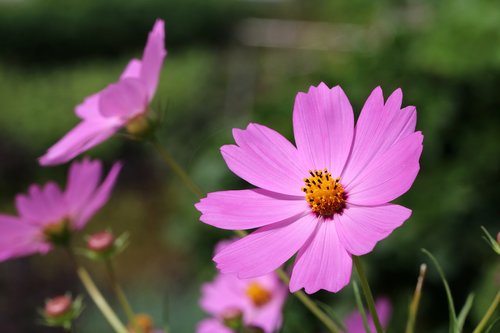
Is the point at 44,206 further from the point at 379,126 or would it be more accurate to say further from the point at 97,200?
the point at 379,126

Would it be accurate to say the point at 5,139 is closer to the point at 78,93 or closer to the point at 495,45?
the point at 78,93

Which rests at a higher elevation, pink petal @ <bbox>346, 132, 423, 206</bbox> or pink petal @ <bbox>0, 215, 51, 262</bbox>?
pink petal @ <bbox>346, 132, 423, 206</bbox>

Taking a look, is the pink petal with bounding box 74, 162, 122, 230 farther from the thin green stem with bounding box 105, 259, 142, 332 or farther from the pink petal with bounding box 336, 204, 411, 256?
the pink petal with bounding box 336, 204, 411, 256

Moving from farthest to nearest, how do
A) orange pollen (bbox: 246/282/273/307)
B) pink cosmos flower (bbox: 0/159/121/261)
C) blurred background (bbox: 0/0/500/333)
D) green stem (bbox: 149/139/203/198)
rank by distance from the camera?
blurred background (bbox: 0/0/500/333), orange pollen (bbox: 246/282/273/307), pink cosmos flower (bbox: 0/159/121/261), green stem (bbox: 149/139/203/198)

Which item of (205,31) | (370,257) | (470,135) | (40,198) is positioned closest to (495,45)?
(470,135)

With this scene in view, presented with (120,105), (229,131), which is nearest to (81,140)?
(120,105)

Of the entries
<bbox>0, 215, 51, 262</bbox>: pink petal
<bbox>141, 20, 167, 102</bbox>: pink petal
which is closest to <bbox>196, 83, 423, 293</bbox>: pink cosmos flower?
<bbox>141, 20, 167, 102</bbox>: pink petal

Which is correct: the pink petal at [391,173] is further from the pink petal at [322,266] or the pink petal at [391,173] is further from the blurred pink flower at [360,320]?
the blurred pink flower at [360,320]
